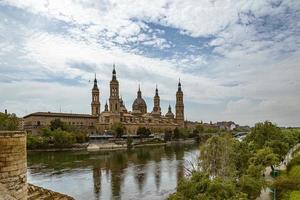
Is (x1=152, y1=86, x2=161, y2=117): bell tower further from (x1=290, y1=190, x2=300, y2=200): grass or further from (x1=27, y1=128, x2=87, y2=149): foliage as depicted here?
(x1=290, y1=190, x2=300, y2=200): grass

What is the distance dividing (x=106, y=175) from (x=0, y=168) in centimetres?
3068

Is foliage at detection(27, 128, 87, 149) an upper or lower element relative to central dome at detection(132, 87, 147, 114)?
lower

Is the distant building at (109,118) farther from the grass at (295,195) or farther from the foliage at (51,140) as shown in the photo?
the grass at (295,195)

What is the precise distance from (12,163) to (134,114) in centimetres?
12089

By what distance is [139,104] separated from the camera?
140 metres

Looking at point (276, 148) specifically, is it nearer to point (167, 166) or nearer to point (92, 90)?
point (167, 166)

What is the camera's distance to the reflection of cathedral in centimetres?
11088

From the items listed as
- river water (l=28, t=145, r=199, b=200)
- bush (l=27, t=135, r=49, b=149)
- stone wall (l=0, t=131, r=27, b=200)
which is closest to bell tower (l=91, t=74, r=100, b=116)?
bush (l=27, t=135, r=49, b=149)

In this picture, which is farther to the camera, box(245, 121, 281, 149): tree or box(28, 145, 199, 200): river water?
box(245, 121, 281, 149): tree

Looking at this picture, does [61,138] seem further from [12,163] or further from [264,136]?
[12,163]

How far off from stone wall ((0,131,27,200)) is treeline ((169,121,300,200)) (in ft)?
27.1

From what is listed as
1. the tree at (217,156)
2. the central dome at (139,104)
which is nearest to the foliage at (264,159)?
the tree at (217,156)

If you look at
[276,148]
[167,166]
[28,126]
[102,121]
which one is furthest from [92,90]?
[276,148]

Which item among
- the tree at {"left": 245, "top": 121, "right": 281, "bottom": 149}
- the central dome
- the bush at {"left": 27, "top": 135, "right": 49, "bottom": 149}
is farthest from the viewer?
the central dome
